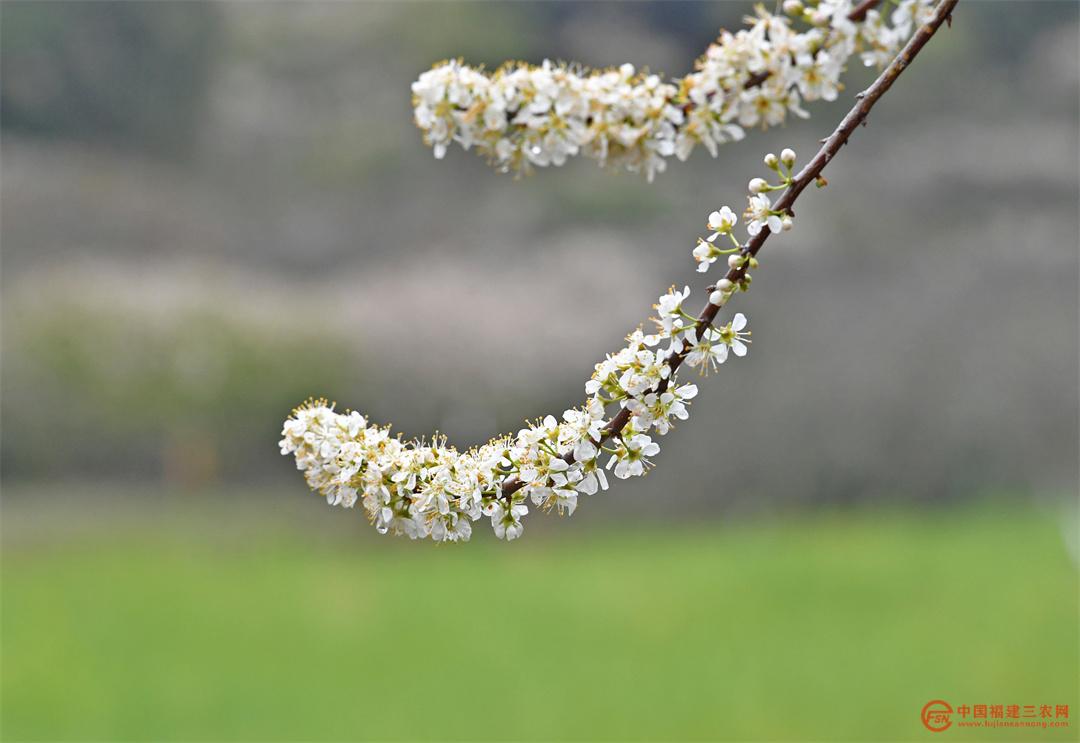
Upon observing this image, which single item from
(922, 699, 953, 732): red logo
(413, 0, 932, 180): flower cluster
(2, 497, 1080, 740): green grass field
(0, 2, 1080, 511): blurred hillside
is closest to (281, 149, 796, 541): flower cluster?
(413, 0, 932, 180): flower cluster

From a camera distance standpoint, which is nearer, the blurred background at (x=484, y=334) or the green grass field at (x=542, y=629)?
the green grass field at (x=542, y=629)

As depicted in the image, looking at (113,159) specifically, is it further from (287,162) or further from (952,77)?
(952,77)

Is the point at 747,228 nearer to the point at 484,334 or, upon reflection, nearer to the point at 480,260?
the point at 484,334

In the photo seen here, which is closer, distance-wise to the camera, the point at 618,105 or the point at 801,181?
the point at 801,181

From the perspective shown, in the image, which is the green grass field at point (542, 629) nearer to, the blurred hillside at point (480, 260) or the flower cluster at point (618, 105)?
the blurred hillside at point (480, 260)

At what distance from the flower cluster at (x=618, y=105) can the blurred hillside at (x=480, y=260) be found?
21.6ft

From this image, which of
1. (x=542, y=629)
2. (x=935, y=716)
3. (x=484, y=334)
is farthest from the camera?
(x=484, y=334)

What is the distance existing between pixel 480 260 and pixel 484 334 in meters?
0.68

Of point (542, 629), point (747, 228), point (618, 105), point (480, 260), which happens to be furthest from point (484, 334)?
point (747, 228)

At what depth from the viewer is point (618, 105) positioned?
1.39 meters

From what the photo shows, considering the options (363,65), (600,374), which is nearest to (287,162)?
(363,65)

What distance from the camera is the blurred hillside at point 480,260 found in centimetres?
859

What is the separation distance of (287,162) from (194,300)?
1708 mm

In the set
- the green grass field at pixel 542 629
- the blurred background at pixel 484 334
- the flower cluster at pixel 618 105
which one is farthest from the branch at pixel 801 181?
the blurred background at pixel 484 334
